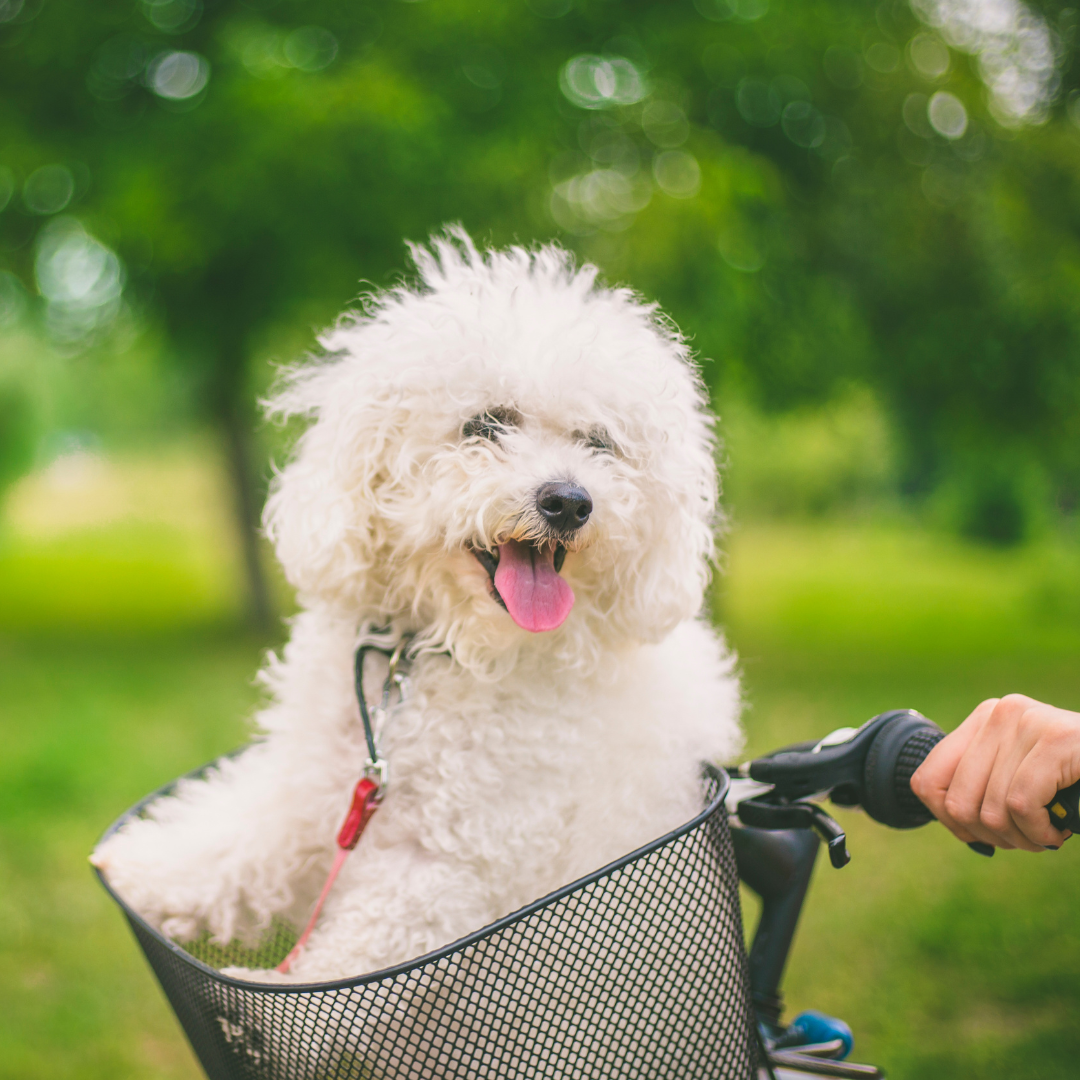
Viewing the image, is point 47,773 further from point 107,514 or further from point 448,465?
point 107,514

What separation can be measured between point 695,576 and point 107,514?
929 inches

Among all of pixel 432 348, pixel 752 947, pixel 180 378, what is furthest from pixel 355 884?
pixel 180 378

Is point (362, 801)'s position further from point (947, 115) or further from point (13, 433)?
point (13, 433)

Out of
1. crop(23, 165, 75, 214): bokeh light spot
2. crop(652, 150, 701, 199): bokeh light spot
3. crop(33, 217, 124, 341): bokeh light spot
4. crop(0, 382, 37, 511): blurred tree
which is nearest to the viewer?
crop(652, 150, 701, 199): bokeh light spot

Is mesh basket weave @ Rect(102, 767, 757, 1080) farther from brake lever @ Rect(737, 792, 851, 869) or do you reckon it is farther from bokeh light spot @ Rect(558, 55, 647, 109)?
bokeh light spot @ Rect(558, 55, 647, 109)

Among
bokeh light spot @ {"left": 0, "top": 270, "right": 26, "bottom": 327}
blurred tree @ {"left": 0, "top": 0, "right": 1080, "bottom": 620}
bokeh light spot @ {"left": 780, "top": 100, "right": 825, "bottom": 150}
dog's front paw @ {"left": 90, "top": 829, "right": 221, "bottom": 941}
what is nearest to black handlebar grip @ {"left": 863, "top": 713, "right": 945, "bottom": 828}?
dog's front paw @ {"left": 90, "top": 829, "right": 221, "bottom": 941}

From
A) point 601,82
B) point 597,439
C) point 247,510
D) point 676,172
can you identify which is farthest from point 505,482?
point 247,510

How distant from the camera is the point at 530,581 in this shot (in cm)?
152

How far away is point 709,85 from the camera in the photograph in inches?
253

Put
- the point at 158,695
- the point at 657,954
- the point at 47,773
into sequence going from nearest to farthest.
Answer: the point at 657,954 < the point at 47,773 < the point at 158,695

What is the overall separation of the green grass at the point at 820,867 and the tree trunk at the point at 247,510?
55cm

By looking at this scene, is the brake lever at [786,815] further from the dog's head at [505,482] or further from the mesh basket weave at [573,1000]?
the dog's head at [505,482]

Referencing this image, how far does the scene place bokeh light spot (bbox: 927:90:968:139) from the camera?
6.70 metres

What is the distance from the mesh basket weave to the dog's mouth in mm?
406
